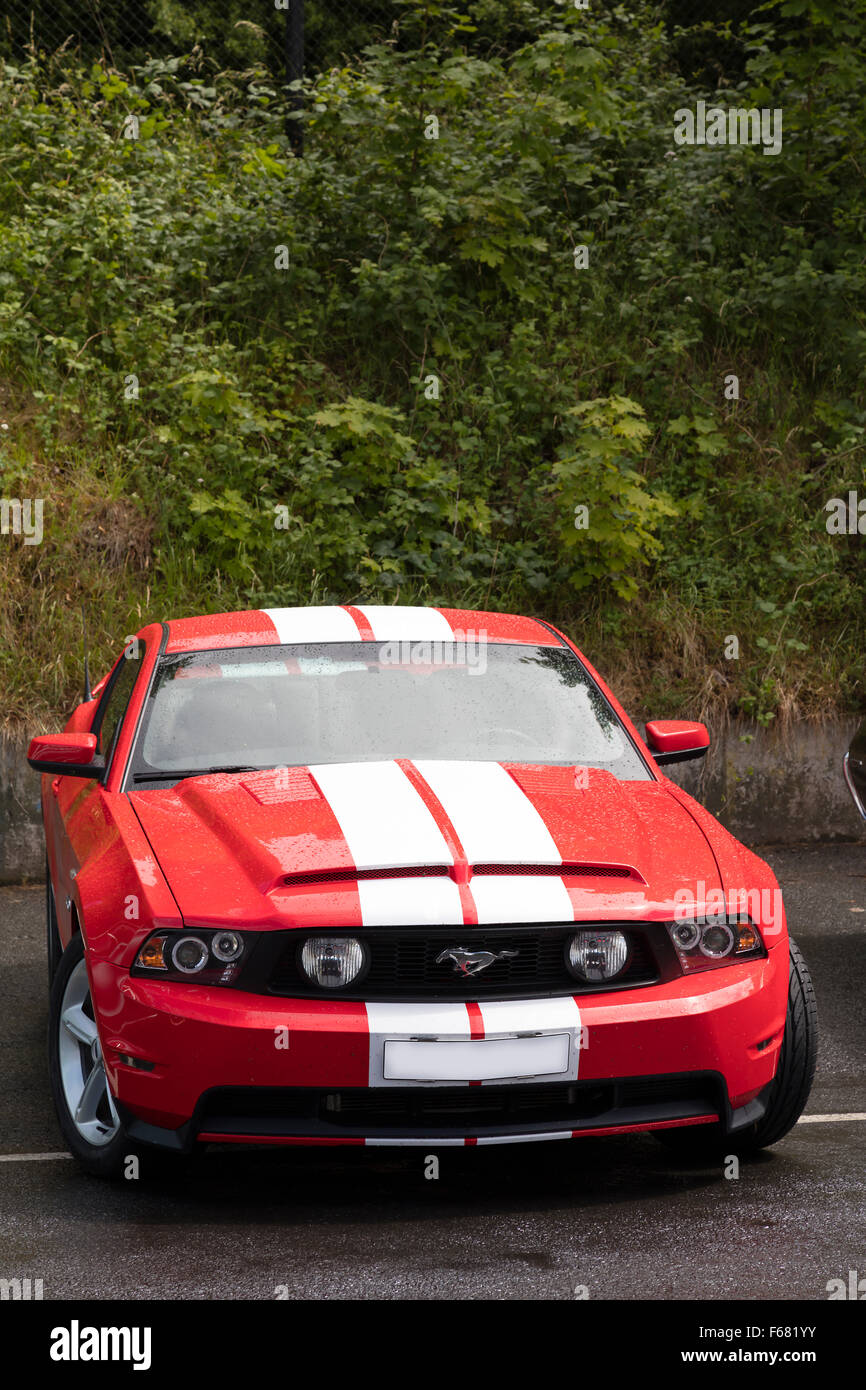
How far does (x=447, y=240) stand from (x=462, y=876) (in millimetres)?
8239

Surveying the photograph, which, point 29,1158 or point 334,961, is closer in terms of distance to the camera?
point 334,961

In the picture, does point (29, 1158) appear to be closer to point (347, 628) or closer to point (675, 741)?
point (347, 628)

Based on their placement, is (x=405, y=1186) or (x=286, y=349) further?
(x=286, y=349)

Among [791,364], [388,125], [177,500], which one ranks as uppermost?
[388,125]

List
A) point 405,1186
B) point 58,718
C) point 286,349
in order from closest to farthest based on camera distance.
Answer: point 405,1186 < point 58,718 < point 286,349

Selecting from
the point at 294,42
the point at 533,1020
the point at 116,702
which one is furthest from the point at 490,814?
the point at 294,42

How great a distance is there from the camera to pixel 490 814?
3865 millimetres

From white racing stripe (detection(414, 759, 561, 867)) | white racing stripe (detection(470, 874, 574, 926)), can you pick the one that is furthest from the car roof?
white racing stripe (detection(470, 874, 574, 926))

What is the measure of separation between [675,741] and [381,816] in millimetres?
1436

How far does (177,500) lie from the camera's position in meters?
9.58

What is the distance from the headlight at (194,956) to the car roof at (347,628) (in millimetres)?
1606

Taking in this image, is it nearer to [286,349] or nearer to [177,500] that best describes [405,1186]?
[177,500]

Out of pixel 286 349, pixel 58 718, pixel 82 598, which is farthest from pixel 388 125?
pixel 58 718

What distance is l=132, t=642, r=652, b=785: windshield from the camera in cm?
446
